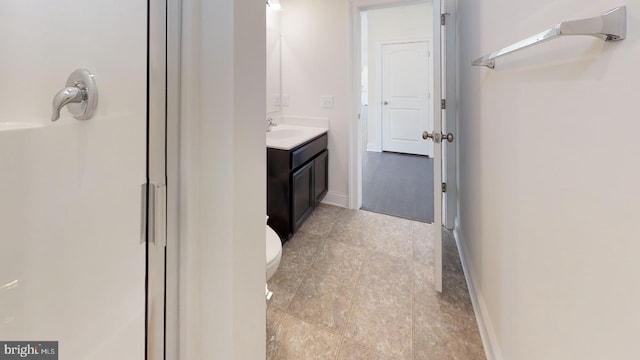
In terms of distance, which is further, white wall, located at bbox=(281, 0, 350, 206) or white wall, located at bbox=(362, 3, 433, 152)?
white wall, located at bbox=(362, 3, 433, 152)

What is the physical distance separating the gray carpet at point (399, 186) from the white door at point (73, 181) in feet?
8.32

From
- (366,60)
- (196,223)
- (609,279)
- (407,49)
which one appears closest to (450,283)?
(609,279)

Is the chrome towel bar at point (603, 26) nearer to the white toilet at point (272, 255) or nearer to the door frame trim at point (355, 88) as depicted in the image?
the white toilet at point (272, 255)

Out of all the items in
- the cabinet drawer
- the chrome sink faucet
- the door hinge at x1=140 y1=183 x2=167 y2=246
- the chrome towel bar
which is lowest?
the door hinge at x1=140 y1=183 x2=167 y2=246

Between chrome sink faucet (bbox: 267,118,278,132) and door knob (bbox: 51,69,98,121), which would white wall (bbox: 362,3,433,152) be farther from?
door knob (bbox: 51,69,98,121)

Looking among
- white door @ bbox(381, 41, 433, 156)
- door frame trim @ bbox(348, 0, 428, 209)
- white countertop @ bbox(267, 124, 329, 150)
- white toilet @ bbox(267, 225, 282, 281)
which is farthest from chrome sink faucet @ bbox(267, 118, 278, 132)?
white door @ bbox(381, 41, 433, 156)

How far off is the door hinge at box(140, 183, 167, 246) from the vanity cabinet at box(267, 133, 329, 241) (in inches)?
62.9

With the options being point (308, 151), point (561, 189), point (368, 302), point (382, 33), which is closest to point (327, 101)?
point (308, 151)

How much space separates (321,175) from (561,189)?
2.28m

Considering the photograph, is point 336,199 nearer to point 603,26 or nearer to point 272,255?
point 272,255

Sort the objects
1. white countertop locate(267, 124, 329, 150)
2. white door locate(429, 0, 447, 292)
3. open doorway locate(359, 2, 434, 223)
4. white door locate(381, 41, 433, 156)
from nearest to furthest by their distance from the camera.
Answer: white door locate(429, 0, 447, 292), white countertop locate(267, 124, 329, 150), open doorway locate(359, 2, 434, 223), white door locate(381, 41, 433, 156)

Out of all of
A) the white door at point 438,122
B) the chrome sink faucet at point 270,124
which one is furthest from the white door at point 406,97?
the white door at point 438,122

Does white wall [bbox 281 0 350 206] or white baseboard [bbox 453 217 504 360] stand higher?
white wall [bbox 281 0 350 206]

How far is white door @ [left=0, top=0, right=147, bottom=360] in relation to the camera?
24.1 inches
